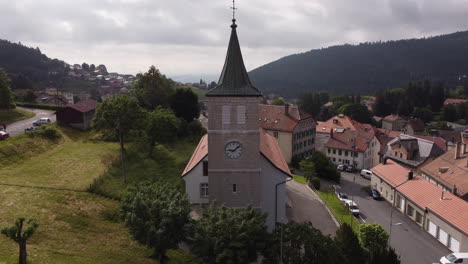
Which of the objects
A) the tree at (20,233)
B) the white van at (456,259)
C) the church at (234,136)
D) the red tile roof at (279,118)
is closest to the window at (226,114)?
the church at (234,136)

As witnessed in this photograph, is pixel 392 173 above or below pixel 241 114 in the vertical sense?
below

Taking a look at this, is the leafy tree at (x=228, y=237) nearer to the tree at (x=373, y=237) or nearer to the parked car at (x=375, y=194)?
the tree at (x=373, y=237)

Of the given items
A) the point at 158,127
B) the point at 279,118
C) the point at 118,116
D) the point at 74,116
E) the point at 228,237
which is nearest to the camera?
the point at 228,237

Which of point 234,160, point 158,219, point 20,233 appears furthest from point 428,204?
point 20,233

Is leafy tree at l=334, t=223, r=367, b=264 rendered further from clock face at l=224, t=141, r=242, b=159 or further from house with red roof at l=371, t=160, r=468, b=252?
house with red roof at l=371, t=160, r=468, b=252

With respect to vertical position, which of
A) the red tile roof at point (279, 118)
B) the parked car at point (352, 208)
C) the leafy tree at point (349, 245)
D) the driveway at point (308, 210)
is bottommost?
the parked car at point (352, 208)

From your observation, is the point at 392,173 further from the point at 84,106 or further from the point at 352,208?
the point at 84,106
